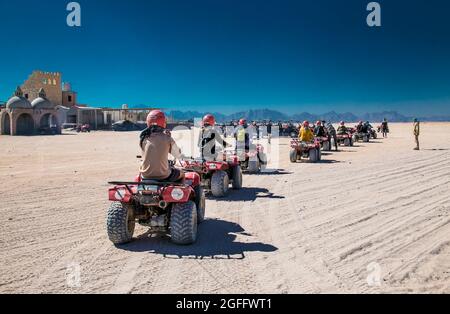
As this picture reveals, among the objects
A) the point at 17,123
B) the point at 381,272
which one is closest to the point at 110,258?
the point at 381,272

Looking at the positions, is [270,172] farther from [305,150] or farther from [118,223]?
[118,223]

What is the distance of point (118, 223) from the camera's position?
18.6 ft

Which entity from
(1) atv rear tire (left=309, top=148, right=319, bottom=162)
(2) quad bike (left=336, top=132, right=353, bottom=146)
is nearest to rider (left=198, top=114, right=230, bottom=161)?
(1) atv rear tire (left=309, top=148, right=319, bottom=162)

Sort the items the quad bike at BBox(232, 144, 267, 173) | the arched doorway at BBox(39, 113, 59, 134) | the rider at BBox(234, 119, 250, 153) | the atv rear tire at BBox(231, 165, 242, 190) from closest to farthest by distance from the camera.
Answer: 1. the atv rear tire at BBox(231, 165, 242, 190)
2. the rider at BBox(234, 119, 250, 153)
3. the quad bike at BBox(232, 144, 267, 173)
4. the arched doorway at BBox(39, 113, 59, 134)

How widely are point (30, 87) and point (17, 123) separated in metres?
29.9

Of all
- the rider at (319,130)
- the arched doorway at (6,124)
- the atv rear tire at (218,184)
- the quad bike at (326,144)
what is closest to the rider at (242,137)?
the atv rear tire at (218,184)

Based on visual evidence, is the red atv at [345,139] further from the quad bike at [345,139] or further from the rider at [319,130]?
the rider at [319,130]

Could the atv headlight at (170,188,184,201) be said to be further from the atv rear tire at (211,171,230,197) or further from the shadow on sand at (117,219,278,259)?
the atv rear tire at (211,171,230,197)

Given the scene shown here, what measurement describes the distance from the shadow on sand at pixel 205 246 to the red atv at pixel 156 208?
14 centimetres

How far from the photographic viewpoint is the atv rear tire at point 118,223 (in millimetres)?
5656

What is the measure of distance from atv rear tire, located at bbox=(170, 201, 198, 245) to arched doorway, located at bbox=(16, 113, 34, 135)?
42002 mm

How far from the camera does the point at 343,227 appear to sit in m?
6.81

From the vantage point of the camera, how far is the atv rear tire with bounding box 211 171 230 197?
9.30 m

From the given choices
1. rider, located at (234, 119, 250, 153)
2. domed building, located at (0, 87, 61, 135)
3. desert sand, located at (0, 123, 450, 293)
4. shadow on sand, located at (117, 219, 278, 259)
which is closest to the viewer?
desert sand, located at (0, 123, 450, 293)
